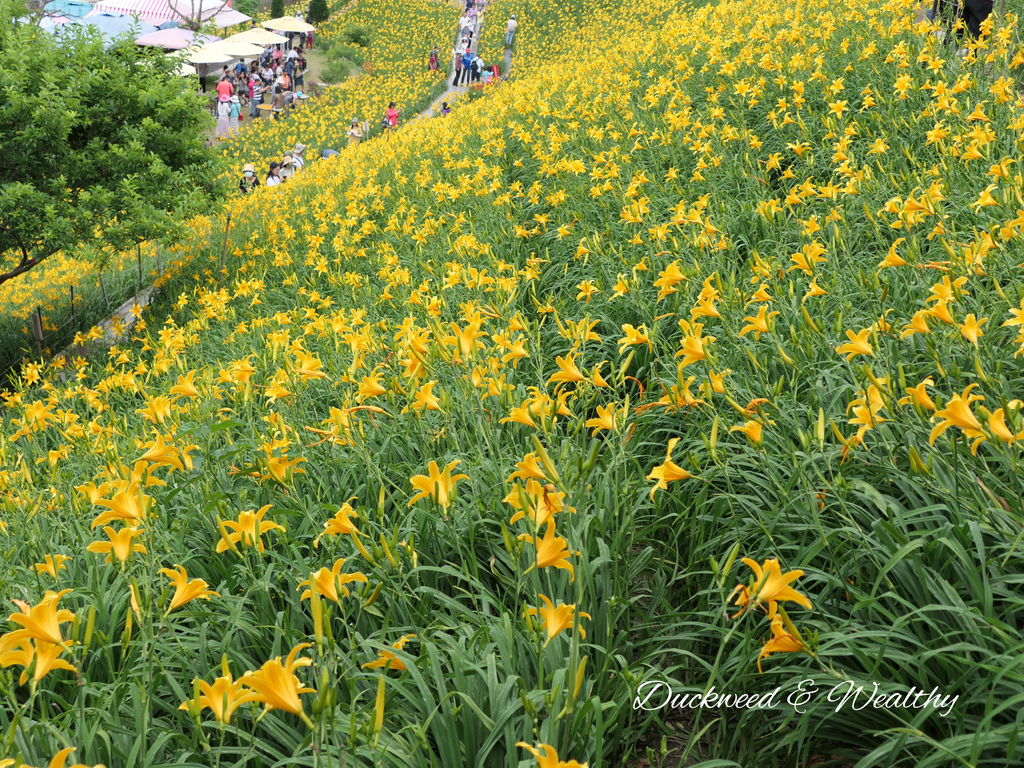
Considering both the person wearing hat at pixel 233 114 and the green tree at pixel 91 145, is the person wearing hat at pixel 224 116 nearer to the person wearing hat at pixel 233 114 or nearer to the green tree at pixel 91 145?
the person wearing hat at pixel 233 114

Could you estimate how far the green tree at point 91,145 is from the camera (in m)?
6.31

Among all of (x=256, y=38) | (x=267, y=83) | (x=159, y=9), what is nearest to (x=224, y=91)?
(x=256, y=38)

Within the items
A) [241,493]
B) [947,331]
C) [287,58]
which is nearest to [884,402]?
[947,331]

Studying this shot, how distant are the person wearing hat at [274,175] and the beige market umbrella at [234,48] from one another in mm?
3690

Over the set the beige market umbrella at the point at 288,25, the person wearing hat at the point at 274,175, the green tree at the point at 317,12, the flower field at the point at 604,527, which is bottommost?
the person wearing hat at the point at 274,175

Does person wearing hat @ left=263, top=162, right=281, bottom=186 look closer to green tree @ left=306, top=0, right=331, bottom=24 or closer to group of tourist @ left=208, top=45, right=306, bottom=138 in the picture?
group of tourist @ left=208, top=45, right=306, bottom=138

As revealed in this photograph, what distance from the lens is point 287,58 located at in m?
23.8

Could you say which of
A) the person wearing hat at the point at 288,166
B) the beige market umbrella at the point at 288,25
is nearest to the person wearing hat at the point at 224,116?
the person wearing hat at the point at 288,166

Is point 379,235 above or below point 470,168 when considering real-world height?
below

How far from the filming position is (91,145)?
6906 mm

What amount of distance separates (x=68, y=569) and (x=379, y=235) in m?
4.66

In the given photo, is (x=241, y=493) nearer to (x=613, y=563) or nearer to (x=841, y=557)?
(x=613, y=563)

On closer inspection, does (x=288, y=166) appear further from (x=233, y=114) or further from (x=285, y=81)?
(x=285, y=81)

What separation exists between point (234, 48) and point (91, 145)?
1329cm
